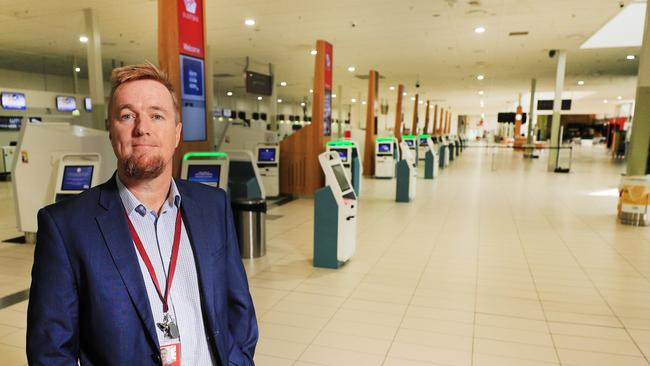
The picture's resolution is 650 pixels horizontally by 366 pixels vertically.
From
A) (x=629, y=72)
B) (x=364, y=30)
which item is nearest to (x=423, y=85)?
(x=629, y=72)

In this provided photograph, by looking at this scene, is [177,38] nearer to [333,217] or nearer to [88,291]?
[333,217]

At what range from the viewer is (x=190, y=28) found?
5266 millimetres

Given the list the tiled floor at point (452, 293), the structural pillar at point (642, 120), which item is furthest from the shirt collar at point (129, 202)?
the structural pillar at point (642, 120)

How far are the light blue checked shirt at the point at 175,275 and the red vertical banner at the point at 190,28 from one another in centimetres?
442

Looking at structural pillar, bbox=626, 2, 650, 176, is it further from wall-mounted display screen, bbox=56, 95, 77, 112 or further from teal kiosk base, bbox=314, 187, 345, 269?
wall-mounted display screen, bbox=56, 95, 77, 112

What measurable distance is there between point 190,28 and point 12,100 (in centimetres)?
962

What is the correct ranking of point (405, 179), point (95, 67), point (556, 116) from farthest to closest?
point (556, 116) → point (95, 67) → point (405, 179)

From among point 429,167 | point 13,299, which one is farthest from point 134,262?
point 429,167

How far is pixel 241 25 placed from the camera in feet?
33.8

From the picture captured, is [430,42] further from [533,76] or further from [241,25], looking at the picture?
[533,76]

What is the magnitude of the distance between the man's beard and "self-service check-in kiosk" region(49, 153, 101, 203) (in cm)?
459

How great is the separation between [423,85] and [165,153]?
78.9ft

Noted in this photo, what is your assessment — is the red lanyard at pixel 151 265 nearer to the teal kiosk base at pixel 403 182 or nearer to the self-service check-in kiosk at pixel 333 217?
the self-service check-in kiosk at pixel 333 217

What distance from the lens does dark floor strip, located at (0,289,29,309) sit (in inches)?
149
